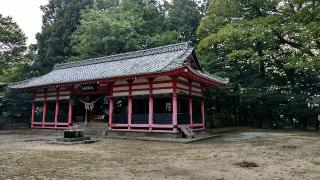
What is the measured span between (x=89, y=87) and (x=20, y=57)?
17227 millimetres

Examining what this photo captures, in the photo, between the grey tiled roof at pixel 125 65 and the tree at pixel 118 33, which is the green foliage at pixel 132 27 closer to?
the tree at pixel 118 33

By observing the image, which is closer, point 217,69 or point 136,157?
point 136,157

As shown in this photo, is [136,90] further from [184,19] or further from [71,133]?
[184,19]

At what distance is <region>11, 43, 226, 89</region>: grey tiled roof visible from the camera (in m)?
20.2

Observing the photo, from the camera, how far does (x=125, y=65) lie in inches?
955

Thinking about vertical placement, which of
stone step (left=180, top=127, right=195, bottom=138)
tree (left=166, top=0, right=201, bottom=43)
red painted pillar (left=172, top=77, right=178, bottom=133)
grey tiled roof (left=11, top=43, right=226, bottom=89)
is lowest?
stone step (left=180, top=127, right=195, bottom=138)

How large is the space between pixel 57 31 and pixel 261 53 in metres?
27.8

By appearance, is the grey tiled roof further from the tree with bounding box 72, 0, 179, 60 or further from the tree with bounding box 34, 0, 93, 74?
the tree with bounding box 34, 0, 93, 74

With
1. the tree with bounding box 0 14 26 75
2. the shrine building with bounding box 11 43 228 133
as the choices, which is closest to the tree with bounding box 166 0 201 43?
the shrine building with bounding box 11 43 228 133

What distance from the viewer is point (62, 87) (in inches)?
1016

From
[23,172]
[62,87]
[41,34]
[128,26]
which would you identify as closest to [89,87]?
[62,87]

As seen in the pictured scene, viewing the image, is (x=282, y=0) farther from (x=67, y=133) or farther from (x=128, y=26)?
(x=67, y=133)

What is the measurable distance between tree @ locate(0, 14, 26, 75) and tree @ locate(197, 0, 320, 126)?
21112 mm

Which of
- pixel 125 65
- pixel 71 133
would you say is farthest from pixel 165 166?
pixel 125 65
